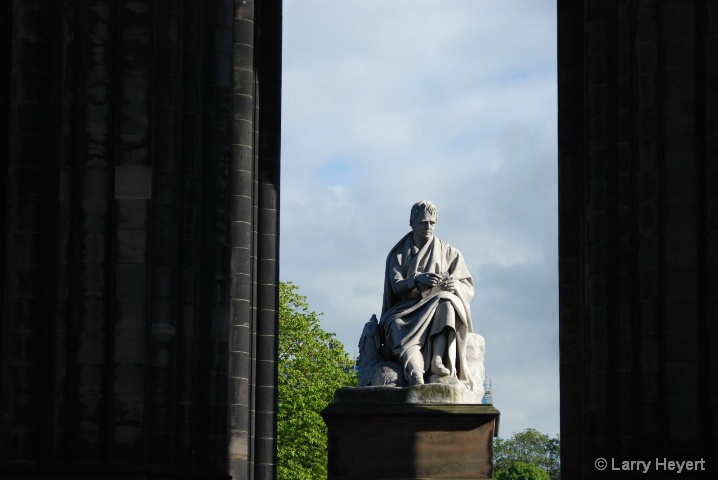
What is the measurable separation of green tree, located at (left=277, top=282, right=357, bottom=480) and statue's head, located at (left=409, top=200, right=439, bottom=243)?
62.2ft

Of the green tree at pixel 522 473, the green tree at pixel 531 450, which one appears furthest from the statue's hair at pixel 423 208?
the green tree at pixel 531 450

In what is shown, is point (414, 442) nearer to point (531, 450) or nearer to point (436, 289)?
point (436, 289)

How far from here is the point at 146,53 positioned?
30.3 meters

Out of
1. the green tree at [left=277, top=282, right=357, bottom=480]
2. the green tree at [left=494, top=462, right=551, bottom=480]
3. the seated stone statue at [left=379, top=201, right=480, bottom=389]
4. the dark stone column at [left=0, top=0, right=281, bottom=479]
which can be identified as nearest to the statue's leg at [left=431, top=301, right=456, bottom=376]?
the seated stone statue at [left=379, top=201, right=480, bottom=389]

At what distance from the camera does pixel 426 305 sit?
31.8 meters

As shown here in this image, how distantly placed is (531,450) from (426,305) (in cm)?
8716

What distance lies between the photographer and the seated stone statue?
31422 mm

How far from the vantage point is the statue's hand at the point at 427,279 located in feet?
105

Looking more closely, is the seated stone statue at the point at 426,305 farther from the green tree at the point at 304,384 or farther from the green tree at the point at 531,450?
the green tree at the point at 531,450
